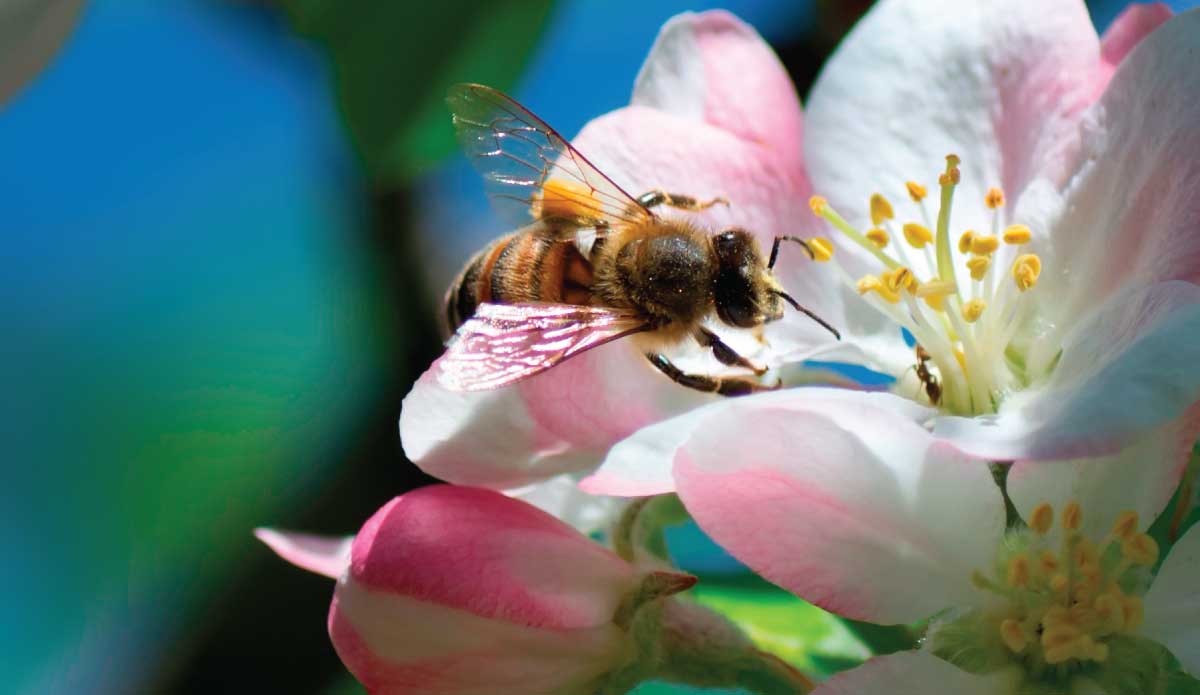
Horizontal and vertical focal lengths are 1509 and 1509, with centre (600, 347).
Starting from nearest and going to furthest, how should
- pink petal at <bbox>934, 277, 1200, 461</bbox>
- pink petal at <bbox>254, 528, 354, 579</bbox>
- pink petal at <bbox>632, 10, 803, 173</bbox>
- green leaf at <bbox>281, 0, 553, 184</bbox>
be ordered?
pink petal at <bbox>934, 277, 1200, 461</bbox>
pink petal at <bbox>254, 528, 354, 579</bbox>
pink petal at <bbox>632, 10, 803, 173</bbox>
green leaf at <bbox>281, 0, 553, 184</bbox>

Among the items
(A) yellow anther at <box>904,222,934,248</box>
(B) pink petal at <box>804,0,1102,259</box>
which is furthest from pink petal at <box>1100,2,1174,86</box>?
(A) yellow anther at <box>904,222,934,248</box>

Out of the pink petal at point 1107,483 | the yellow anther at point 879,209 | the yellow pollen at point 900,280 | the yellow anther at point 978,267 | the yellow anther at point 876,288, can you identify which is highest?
the yellow anther at point 879,209

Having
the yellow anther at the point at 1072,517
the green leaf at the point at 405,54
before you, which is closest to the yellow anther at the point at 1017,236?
the yellow anther at the point at 1072,517

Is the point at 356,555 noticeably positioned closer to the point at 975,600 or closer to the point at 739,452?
the point at 739,452

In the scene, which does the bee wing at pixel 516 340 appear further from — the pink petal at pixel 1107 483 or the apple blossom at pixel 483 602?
the pink petal at pixel 1107 483

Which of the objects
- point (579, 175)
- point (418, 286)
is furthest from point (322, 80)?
point (579, 175)

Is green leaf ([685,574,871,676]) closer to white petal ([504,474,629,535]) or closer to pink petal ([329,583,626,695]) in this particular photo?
white petal ([504,474,629,535])

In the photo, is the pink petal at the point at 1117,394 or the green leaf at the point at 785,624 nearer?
the pink petal at the point at 1117,394
